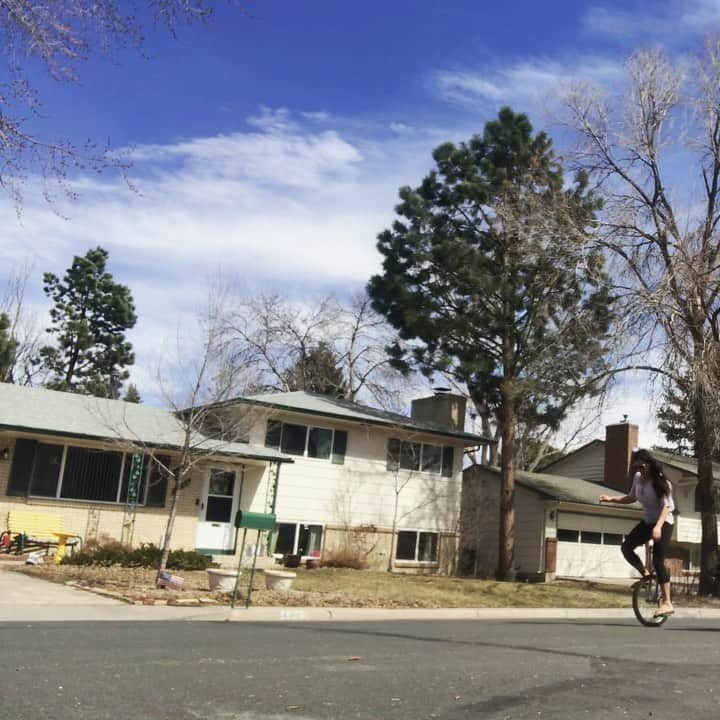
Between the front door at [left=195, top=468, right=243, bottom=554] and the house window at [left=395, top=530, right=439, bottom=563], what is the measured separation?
6901mm

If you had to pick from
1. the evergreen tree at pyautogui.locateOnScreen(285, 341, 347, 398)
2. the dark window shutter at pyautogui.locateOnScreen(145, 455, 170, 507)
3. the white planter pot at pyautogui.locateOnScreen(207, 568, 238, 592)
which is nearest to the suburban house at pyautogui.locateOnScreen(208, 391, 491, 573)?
the dark window shutter at pyautogui.locateOnScreen(145, 455, 170, 507)

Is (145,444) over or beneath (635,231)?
beneath

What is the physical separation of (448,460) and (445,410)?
2223 millimetres

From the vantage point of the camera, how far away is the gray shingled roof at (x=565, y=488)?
3344 cm

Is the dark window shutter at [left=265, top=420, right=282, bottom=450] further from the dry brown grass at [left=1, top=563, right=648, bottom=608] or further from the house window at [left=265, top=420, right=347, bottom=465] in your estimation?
the dry brown grass at [left=1, top=563, right=648, bottom=608]

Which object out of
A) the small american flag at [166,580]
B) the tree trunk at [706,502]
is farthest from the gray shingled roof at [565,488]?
the small american flag at [166,580]

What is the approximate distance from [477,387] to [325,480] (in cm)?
673

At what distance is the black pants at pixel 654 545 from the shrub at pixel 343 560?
17.2m

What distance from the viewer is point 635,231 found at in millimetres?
24203

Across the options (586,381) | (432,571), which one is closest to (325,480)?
(432,571)

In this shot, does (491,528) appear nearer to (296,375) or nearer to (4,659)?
(296,375)

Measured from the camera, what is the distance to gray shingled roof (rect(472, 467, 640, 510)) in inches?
1316

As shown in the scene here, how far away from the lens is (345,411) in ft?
94.0

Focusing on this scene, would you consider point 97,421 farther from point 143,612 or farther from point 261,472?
point 143,612
